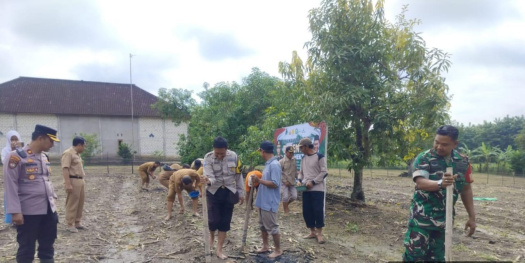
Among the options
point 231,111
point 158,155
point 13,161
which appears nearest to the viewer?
point 13,161

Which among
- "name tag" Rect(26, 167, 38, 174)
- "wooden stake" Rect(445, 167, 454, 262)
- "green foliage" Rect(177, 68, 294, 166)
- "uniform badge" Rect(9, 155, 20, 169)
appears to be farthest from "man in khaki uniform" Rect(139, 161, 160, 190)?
"wooden stake" Rect(445, 167, 454, 262)

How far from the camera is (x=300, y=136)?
8.19m

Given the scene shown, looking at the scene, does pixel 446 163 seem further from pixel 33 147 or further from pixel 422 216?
pixel 33 147

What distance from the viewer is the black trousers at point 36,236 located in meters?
3.91

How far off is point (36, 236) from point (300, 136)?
5625 millimetres

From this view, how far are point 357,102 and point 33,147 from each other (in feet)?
20.6

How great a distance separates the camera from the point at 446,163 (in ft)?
10.7

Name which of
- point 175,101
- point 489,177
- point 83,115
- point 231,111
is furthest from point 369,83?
point 83,115

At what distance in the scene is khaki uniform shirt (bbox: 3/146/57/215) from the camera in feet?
Result: 12.4

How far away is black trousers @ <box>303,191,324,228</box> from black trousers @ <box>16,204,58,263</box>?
3864 millimetres

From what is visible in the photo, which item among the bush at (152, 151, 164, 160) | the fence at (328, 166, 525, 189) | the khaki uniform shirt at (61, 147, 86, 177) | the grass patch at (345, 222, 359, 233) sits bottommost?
the fence at (328, 166, 525, 189)

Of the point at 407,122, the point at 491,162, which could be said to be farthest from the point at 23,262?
the point at 491,162

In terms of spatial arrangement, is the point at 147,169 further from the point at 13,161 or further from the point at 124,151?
the point at 124,151

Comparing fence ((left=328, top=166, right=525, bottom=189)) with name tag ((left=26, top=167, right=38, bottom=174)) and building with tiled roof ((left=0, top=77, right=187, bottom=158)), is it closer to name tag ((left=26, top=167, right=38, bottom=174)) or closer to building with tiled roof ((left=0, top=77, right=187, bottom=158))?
building with tiled roof ((left=0, top=77, right=187, bottom=158))
